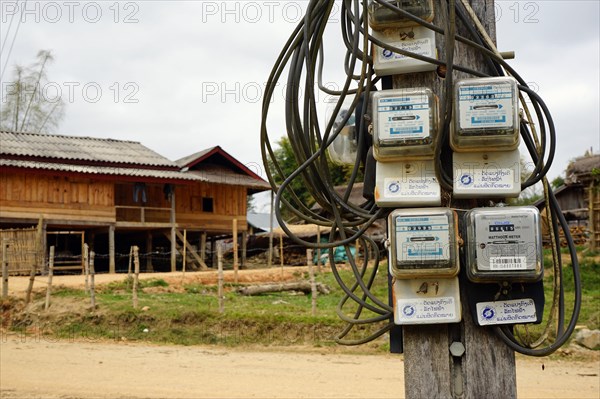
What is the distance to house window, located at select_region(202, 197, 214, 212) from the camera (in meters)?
27.5

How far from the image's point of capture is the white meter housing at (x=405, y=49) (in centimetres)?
250

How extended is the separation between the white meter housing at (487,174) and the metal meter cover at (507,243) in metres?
0.10

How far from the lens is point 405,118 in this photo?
94.6 inches

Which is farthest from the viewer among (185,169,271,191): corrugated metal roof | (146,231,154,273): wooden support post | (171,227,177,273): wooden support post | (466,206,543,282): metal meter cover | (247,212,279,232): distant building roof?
(247,212,279,232): distant building roof

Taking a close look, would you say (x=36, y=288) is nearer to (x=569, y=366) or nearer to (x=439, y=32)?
(x=569, y=366)

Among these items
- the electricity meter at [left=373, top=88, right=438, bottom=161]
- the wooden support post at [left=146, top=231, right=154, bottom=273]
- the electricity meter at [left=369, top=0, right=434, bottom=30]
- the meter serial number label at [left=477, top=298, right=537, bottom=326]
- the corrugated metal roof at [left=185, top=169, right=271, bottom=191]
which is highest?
the corrugated metal roof at [left=185, top=169, right=271, bottom=191]

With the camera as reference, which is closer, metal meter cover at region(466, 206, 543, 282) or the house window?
metal meter cover at region(466, 206, 543, 282)

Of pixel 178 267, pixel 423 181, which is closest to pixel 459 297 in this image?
pixel 423 181

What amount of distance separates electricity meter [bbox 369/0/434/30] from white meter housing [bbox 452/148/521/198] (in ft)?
1.69

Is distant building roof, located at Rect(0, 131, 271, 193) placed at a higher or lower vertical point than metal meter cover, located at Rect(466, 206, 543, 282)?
higher

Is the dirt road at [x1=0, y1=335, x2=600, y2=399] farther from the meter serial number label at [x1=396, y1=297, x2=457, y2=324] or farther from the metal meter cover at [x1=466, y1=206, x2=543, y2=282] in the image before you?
the metal meter cover at [x1=466, y1=206, x2=543, y2=282]

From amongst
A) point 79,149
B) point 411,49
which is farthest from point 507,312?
point 79,149

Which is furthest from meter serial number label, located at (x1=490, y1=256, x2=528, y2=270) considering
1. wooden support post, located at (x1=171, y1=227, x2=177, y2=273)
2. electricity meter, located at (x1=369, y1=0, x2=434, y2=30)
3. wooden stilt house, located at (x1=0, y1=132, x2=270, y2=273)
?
wooden support post, located at (x1=171, y1=227, x2=177, y2=273)

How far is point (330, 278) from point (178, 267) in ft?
27.3
